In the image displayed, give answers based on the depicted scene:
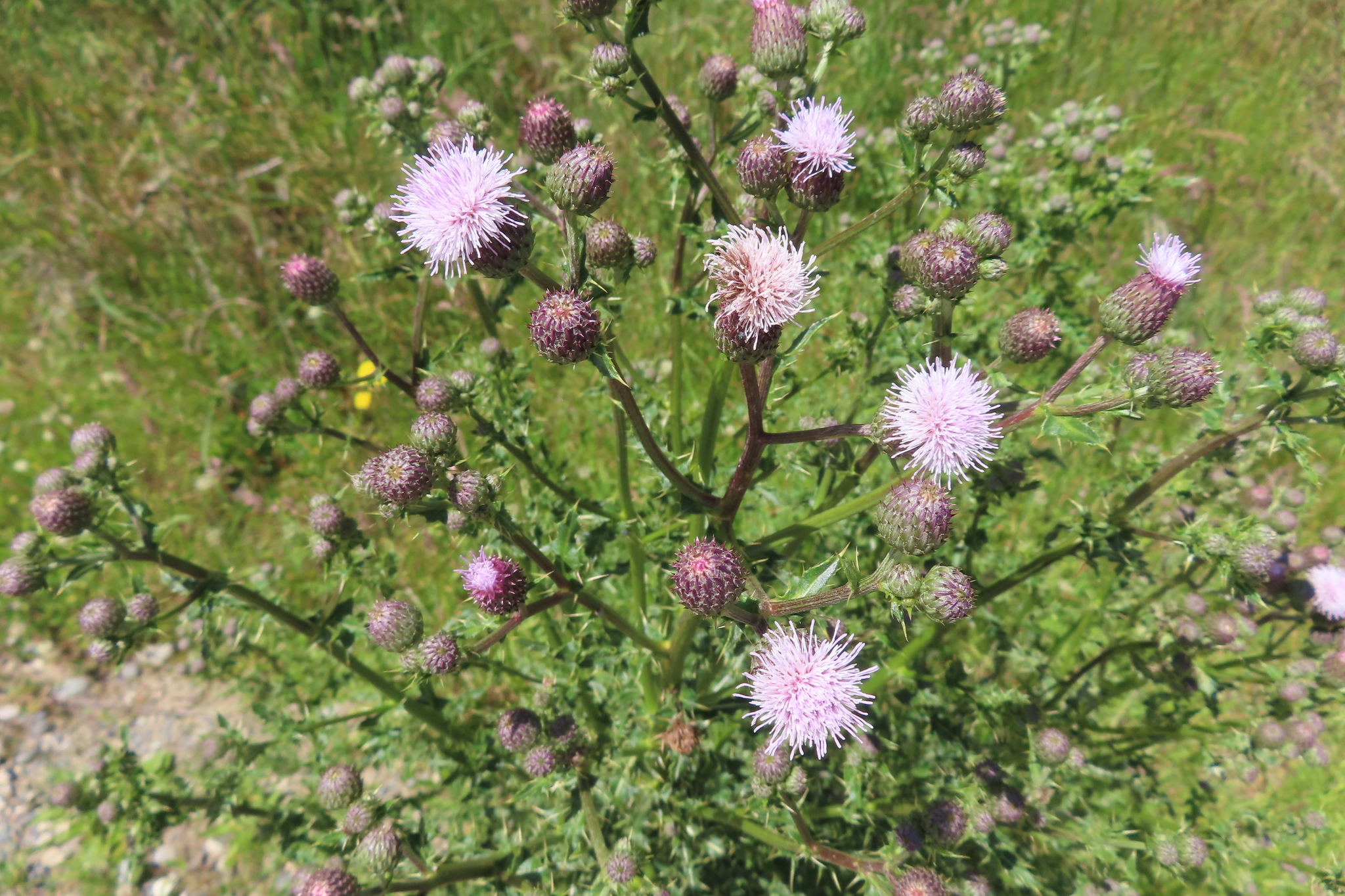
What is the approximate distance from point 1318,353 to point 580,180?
2419mm

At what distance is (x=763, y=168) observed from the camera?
→ 2186 millimetres

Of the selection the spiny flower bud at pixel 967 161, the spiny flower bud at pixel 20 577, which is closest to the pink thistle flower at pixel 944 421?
the spiny flower bud at pixel 967 161

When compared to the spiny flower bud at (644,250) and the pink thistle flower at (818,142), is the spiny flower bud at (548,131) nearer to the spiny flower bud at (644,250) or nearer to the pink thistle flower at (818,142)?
the spiny flower bud at (644,250)

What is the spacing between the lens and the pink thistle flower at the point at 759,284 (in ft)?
6.38

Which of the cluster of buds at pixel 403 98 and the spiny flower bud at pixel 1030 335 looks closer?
the spiny flower bud at pixel 1030 335

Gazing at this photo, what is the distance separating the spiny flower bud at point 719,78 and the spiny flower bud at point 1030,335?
1392 mm

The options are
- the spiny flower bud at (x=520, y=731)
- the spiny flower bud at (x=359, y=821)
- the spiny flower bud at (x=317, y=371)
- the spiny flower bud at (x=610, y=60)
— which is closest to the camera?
the spiny flower bud at (x=610, y=60)

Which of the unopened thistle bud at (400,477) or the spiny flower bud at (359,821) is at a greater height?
the unopened thistle bud at (400,477)

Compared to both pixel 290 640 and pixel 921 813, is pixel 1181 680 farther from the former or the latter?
pixel 290 640

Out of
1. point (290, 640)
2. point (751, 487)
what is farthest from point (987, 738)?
point (290, 640)

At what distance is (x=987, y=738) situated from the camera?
148 inches

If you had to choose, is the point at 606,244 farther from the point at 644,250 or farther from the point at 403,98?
the point at 403,98

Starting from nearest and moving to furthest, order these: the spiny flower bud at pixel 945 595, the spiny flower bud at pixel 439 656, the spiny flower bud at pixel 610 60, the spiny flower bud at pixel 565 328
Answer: the spiny flower bud at pixel 565 328
the spiny flower bud at pixel 945 595
the spiny flower bud at pixel 610 60
the spiny flower bud at pixel 439 656

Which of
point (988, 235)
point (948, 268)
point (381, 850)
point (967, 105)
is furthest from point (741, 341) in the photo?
point (381, 850)
